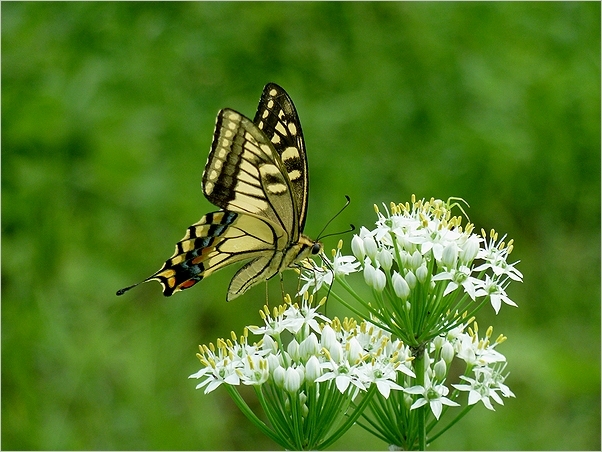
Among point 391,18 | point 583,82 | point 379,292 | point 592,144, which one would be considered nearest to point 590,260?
point 592,144

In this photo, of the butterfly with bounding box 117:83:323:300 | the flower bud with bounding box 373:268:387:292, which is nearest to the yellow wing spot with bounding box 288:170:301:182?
the butterfly with bounding box 117:83:323:300

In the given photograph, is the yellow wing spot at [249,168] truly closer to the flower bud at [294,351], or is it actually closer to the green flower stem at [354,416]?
the flower bud at [294,351]

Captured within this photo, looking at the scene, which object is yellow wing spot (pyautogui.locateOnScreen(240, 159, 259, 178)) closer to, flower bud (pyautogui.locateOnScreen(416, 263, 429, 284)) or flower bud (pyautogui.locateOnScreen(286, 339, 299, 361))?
flower bud (pyautogui.locateOnScreen(286, 339, 299, 361))

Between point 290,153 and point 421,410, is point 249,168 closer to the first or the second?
point 290,153

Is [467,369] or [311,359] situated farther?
[467,369]

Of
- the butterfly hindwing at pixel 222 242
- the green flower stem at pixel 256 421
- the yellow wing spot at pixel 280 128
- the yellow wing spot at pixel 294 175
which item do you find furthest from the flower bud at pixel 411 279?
the yellow wing spot at pixel 280 128

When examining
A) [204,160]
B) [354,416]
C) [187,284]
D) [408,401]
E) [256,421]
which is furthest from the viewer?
[204,160]

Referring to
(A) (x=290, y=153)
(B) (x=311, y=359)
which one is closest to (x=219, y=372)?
(B) (x=311, y=359)

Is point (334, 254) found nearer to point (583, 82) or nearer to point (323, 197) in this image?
point (323, 197)
